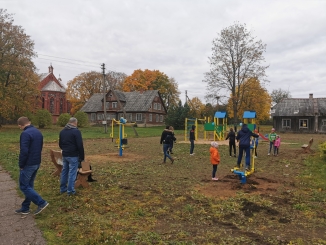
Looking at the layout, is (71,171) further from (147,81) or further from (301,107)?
(147,81)

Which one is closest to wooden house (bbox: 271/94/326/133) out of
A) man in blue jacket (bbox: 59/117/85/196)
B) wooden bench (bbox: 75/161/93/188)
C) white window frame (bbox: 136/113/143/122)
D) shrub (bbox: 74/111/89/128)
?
white window frame (bbox: 136/113/143/122)

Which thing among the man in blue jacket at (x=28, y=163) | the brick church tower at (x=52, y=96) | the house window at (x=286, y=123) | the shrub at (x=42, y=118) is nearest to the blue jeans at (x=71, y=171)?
the man in blue jacket at (x=28, y=163)

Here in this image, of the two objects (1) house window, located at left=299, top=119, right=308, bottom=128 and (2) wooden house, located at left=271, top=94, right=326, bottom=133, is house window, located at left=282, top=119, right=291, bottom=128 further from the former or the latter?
(1) house window, located at left=299, top=119, right=308, bottom=128

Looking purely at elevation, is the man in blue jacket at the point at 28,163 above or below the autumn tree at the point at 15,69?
below

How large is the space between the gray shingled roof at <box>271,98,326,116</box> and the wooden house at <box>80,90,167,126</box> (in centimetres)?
2342

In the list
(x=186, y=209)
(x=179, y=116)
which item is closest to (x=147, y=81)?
(x=179, y=116)

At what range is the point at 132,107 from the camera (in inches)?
2405

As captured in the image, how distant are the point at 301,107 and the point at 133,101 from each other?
3137cm

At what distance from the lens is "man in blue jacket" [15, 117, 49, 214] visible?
18.9ft

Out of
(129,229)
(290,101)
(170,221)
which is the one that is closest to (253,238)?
(170,221)

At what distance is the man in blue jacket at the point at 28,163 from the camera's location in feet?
18.9

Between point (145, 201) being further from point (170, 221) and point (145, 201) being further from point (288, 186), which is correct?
point (288, 186)

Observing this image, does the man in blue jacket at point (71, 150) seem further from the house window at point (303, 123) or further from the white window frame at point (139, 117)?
the white window frame at point (139, 117)

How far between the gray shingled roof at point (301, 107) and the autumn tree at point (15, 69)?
37406 mm
